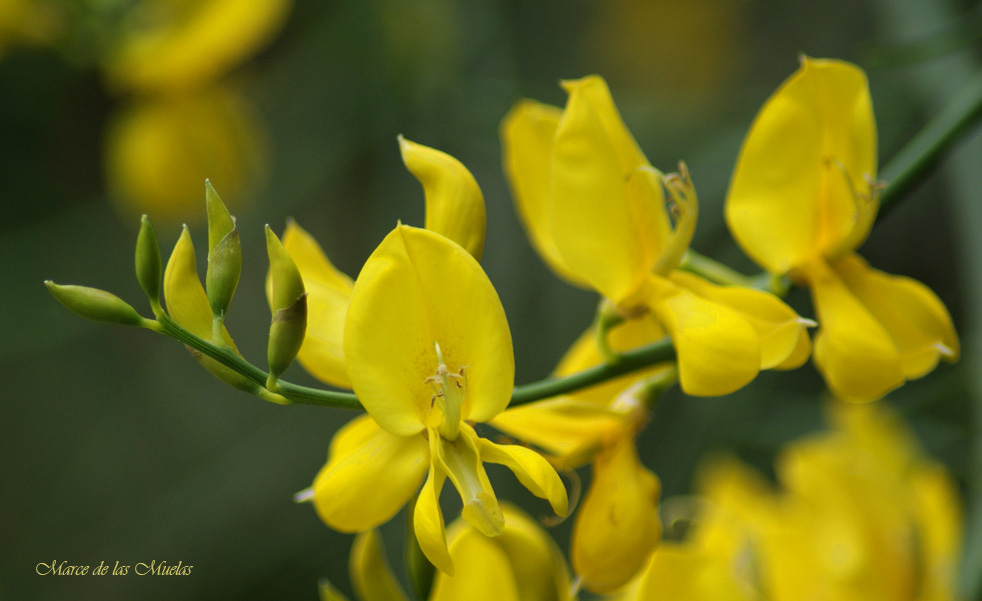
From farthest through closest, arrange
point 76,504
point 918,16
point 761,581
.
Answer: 1. point 76,504
2. point 918,16
3. point 761,581

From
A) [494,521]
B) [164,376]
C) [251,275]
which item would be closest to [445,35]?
[251,275]

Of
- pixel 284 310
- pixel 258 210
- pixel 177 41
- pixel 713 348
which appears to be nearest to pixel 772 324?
pixel 713 348

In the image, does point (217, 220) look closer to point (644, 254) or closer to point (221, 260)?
point (221, 260)

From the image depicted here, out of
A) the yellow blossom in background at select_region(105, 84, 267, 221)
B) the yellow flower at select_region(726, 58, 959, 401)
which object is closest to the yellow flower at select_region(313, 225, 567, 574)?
the yellow flower at select_region(726, 58, 959, 401)

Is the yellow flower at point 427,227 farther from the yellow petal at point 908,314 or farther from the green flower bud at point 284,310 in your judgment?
the yellow petal at point 908,314

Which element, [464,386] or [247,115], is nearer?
[464,386]

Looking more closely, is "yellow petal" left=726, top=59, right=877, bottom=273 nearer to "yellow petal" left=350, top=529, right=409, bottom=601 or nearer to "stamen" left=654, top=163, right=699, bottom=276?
"stamen" left=654, top=163, right=699, bottom=276

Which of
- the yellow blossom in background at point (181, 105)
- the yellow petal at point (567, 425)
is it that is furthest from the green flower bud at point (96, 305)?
the yellow blossom in background at point (181, 105)

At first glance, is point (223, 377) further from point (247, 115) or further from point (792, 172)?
point (247, 115)
